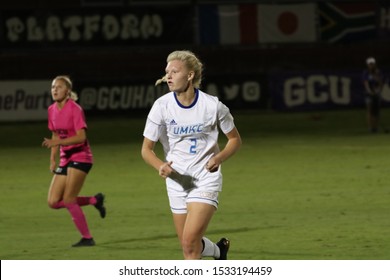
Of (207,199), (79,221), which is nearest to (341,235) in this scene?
(79,221)

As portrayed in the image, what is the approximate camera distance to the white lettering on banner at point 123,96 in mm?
35125

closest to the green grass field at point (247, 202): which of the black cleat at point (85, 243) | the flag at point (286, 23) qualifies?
the black cleat at point (85, 243)

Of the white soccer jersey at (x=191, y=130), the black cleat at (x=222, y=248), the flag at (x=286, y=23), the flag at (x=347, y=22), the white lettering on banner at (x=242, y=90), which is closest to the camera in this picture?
the white soccer jersey at (x=191, y=130)

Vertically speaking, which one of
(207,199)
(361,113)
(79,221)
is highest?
(207,199)

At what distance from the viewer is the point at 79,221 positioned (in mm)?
14125

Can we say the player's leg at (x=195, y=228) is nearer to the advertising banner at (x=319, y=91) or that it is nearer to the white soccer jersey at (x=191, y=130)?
Answer: the white soccer jersey at (x=191, y=130)

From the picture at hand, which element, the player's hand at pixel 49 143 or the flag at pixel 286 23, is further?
the flag at pixel 286 23

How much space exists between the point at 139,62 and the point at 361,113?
295 inches

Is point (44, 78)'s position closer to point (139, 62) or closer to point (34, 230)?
point (139, 62)

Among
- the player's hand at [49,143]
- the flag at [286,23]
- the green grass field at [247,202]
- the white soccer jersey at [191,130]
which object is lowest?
the green grass field at [247,202]

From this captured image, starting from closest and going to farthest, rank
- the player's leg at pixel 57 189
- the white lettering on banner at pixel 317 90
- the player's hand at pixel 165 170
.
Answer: the player's hand at pixel 165 170
the player's leg at pixel 57 189
the white lettering on banner at pixel 317 90

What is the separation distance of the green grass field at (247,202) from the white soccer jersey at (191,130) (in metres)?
2.90

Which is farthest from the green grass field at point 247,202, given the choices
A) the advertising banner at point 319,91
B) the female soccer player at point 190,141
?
the advertising banner at point 319,91

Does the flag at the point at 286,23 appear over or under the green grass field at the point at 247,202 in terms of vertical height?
over
